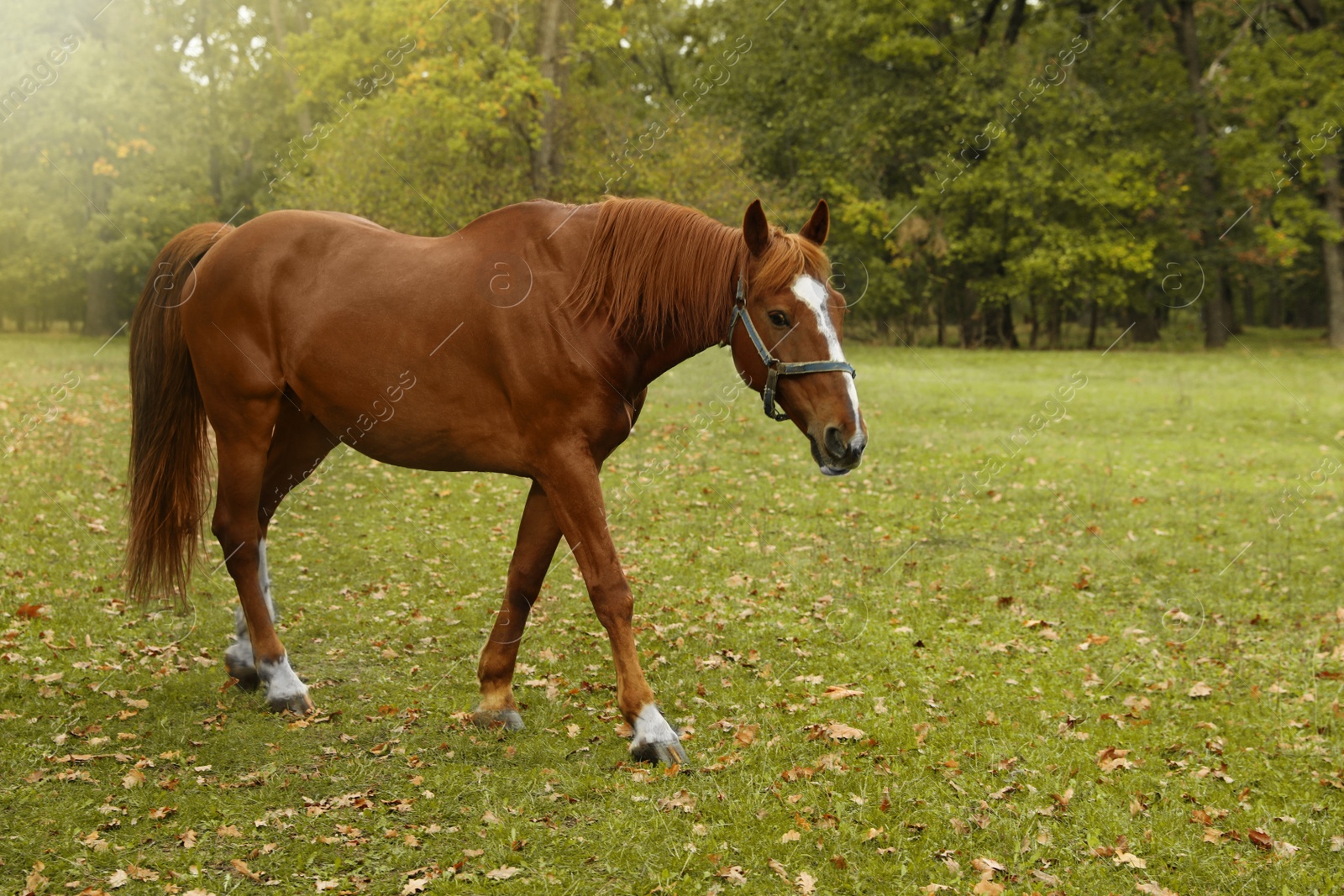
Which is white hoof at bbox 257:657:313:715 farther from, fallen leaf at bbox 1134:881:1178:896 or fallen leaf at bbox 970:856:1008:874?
fallen leaf at bbox 1134:881:1178:896

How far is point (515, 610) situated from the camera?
16.6 ft

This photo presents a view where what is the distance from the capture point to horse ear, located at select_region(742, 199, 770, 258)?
418cm

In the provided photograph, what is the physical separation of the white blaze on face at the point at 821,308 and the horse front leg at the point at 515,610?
1604 mm

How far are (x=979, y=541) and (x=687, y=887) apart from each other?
674 cm

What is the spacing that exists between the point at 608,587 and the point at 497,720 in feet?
3.40

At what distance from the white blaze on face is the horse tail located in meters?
3.40

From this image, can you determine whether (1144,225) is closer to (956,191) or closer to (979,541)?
(956,191)

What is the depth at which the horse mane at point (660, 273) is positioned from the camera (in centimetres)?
455

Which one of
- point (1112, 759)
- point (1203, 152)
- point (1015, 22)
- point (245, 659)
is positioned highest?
point (1015, 22)

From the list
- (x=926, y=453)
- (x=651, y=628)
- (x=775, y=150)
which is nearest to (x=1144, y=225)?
(x=775, y=150)

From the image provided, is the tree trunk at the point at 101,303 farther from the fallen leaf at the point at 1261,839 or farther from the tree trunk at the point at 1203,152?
the tree trunk at the point at 1203,152

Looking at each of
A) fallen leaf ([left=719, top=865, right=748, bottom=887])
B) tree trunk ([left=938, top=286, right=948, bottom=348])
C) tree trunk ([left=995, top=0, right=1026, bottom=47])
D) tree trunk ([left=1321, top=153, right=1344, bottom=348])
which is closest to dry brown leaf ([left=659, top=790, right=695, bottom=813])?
fallen leaf ([left=719, top=865, right=748, bottom=887])

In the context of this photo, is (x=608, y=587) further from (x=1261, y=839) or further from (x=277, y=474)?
(x=1261, y=839)

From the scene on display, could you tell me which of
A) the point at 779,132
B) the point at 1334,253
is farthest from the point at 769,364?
the point at 779,132
